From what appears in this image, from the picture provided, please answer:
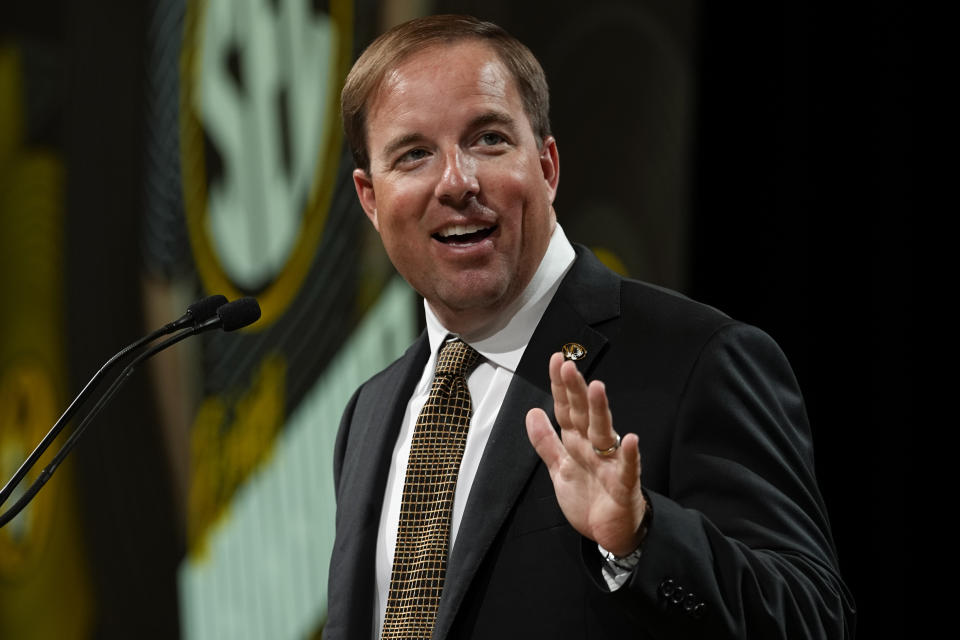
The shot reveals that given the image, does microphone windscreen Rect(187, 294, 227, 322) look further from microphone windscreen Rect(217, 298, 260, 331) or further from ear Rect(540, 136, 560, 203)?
ear Rect(540, 136, 560, 203)

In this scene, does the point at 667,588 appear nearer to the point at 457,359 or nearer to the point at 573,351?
the point at 573,351

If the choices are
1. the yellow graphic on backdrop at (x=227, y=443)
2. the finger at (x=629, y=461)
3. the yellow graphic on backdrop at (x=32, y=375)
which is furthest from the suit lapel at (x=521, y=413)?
the yellow graphic on backdrop at (x=32, y=375)

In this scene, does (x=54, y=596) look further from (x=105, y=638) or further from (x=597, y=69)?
(x=597, y=69)

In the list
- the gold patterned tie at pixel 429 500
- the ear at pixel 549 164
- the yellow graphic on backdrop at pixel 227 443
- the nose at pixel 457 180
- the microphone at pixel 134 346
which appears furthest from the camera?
the yellow graphic on backdrop at pixel 227 443

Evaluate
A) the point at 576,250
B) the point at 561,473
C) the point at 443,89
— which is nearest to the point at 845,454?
the point at 576,250

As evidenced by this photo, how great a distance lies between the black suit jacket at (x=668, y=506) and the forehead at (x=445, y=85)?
34 cm

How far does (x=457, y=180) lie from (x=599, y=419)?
64cm

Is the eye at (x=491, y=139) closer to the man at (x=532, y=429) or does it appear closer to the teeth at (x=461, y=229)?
the man at (x=532, y=429)

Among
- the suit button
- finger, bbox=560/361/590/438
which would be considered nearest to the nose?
finger, bbox=560/361/590/438

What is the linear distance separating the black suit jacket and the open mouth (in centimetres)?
16

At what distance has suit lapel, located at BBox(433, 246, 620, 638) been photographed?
1.61 metres

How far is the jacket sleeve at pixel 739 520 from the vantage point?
1.34m

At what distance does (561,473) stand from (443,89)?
2.45 feet

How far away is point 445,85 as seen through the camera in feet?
6.11
